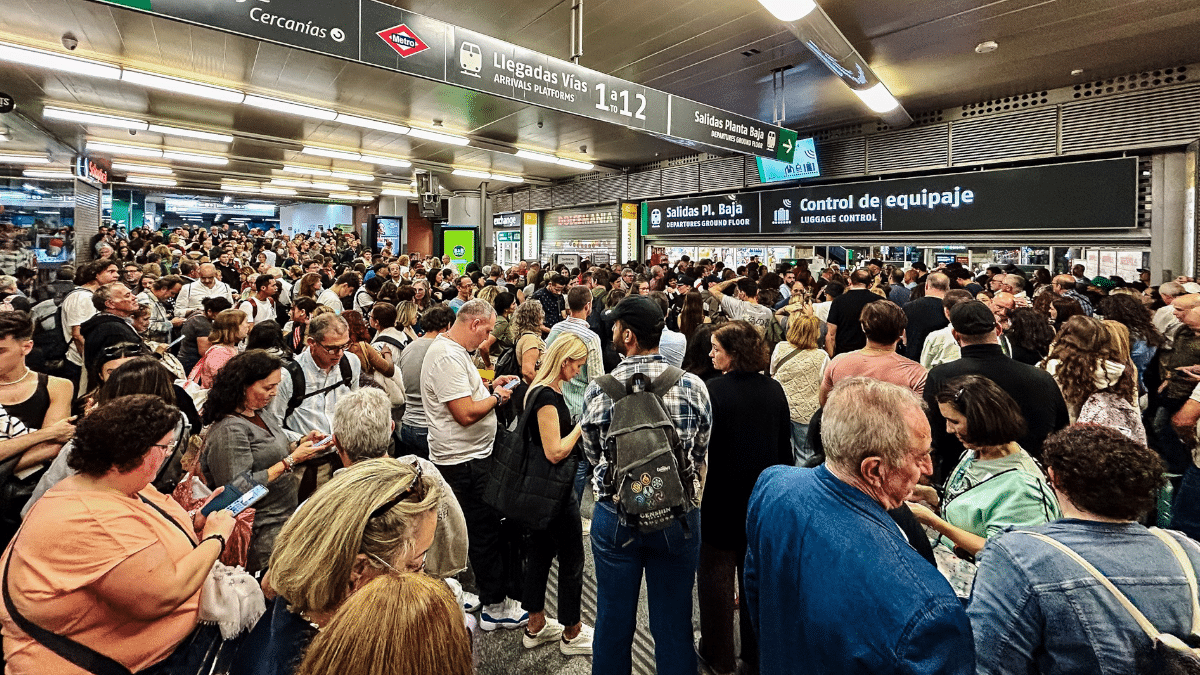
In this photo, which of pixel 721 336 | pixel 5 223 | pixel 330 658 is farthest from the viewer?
pixel 5 223

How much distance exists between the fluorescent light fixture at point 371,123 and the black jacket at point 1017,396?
906cm

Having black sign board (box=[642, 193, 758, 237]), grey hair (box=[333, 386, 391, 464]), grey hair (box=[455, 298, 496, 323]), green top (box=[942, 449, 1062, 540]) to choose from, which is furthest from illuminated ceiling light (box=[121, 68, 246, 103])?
black sign board (box=[642, 193, 758, 237])

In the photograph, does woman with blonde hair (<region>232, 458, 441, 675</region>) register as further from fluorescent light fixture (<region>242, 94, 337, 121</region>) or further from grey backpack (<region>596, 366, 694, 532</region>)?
fluorescent light fixture (<region>242, 94, 337, 121</region>)

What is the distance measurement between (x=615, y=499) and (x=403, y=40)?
3.57 meters

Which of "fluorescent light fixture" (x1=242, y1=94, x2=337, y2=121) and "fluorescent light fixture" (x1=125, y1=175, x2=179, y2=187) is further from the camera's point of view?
"fluorescent light fixture" (x1=125, y1=175, x2=179, y2=187)

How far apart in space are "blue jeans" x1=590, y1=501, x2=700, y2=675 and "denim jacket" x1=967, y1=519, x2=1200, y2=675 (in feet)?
3.27

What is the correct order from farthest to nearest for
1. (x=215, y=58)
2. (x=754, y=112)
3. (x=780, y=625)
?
(x=754, y=112), (x=215, y=58), (x=780, y=625)

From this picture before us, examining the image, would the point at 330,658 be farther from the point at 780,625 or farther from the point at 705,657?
the point at 705,657

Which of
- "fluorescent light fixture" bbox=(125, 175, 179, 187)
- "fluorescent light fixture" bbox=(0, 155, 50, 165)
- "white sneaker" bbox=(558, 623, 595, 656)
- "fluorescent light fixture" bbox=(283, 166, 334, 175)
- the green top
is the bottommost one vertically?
"white sneaker" bbox=(558, 623, 595, 656)

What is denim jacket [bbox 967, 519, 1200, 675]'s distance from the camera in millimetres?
1279

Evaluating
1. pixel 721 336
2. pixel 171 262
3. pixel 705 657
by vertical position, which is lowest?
pixel 705 657

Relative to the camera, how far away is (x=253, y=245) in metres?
15.7

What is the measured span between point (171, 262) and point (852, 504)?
11.9m

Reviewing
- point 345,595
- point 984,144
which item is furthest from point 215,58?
point 984,144
